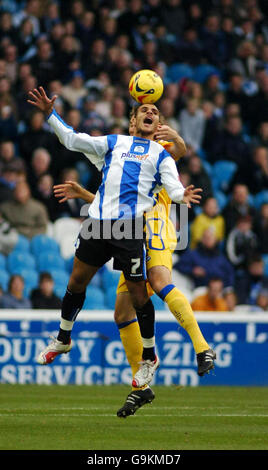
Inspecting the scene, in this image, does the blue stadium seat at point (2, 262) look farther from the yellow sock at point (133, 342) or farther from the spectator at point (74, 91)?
the yellow sock at point (133, 342)

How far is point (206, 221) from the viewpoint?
1565cm

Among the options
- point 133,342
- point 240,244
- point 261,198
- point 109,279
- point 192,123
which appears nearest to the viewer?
point 133,342

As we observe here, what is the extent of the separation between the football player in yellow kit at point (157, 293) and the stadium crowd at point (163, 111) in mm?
4728

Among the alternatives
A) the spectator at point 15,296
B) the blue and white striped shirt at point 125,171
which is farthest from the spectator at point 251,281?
the blue and white striped shirt at point 125,171

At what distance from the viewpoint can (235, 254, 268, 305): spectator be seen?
50.5ft

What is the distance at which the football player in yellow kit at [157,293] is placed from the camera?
27.3ft

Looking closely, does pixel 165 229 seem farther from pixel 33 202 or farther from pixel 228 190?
pixel 228 190

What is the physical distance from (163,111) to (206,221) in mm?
2288

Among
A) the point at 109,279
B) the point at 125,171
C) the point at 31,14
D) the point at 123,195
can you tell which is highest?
the point at 31,14

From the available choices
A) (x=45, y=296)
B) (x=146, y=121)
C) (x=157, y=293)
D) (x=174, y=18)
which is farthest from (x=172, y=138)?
(x=174, y=18)

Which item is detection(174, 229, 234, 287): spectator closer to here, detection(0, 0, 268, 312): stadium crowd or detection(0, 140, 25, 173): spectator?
detection(0, 0, 268, 312): stadium crowd

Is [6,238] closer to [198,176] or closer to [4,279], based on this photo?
[4,279]

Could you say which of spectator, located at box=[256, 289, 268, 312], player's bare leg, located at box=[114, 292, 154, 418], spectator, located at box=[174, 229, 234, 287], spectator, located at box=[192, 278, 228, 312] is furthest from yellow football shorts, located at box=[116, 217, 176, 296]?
spectator, located at box=[174, 229, 234, 287]
